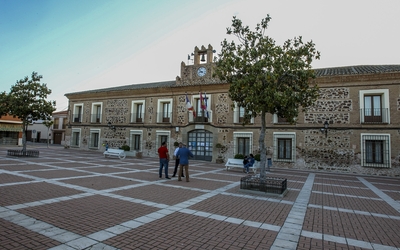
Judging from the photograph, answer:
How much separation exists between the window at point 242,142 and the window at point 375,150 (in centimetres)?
713

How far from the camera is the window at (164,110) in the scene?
70.6ft

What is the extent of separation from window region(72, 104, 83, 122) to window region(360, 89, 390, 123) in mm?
26351

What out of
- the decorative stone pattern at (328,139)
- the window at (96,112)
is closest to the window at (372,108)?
the decorative stone pattern at (328,139)

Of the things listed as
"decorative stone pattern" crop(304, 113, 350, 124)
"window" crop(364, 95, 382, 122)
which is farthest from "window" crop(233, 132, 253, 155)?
"window" crop(364, 95, 382, 122)

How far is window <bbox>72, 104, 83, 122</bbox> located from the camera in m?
26.8

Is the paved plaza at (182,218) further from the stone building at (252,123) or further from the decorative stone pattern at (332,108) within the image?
the decorative stone pattern at (332,108)

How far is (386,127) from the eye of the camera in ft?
47.5

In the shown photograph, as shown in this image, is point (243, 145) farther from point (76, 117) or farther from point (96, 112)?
point (76, 117)

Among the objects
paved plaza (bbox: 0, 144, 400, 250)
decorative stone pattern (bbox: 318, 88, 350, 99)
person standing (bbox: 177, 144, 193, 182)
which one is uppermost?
decorative stone pattern (bbox: 318, 88, 350, 99)

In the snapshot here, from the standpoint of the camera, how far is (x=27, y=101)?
15.7 m

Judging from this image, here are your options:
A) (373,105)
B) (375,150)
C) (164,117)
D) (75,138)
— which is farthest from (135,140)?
(373,105)

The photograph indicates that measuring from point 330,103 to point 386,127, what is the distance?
338cm

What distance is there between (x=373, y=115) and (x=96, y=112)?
81.2 feet

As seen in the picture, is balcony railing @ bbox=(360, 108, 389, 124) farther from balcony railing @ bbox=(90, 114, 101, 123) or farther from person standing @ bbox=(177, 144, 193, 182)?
balcony railing @ bbox=(90, 114, 101, 123)
